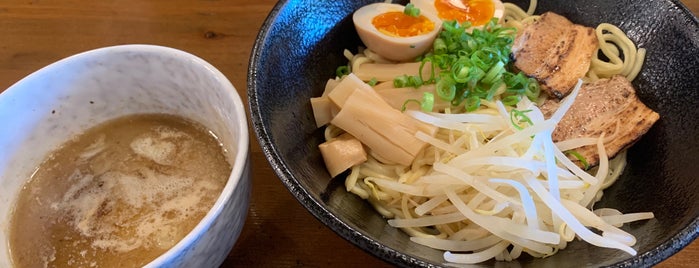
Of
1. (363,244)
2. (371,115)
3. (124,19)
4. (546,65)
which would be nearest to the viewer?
(363,244)

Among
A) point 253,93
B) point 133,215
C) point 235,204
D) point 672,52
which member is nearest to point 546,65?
point 672,52

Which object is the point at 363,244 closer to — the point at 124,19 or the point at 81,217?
the point at 81,217

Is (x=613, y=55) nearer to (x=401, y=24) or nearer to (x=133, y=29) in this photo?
(x=401, y=24)

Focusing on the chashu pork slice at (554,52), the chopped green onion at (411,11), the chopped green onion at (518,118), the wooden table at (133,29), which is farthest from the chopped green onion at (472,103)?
the wooden table at (133,29)

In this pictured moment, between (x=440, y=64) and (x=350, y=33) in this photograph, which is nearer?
(x=440, y=64)

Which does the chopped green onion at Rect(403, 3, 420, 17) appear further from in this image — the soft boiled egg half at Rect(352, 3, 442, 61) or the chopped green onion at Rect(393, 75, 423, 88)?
the chopped green onion at Rect(393, 75, 423, 88)

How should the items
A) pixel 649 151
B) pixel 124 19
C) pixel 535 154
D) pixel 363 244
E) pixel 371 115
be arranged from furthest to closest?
pixel 124 19
pixel 649 151
pixel 371 115
pixel 535 154
pixel 363 244
